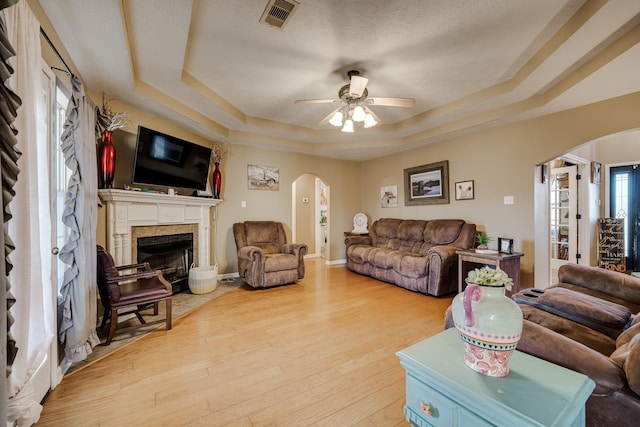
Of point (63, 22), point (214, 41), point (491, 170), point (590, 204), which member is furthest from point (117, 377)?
point (590, 204)

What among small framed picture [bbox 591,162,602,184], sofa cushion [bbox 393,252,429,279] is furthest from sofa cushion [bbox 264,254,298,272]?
small framed picture [bbox 591,162,602,184]

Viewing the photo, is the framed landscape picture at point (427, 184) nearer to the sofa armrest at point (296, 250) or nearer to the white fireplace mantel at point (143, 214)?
the sofa armrest at point (296, 250)

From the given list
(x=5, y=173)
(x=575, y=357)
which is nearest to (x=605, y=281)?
(x=575, y=357)

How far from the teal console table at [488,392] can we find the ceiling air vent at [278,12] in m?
2.21

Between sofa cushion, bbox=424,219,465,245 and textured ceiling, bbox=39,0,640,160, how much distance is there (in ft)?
4.91

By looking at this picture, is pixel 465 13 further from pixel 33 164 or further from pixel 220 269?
pixel 220 269

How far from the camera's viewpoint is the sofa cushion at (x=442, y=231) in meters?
4.02

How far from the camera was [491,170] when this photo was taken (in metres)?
3.86

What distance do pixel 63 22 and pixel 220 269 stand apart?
11.9 ft

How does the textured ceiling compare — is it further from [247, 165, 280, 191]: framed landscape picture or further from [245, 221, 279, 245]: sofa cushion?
[245, 221, 279, 245]: sofa cushion

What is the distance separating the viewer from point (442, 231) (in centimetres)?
416

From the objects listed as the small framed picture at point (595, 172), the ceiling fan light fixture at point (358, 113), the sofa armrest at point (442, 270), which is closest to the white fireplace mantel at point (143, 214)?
the ceiling fan light fixture at point (358, 113)

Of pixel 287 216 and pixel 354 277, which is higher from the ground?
pixel 287 216

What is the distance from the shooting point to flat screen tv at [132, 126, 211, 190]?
3027mm
